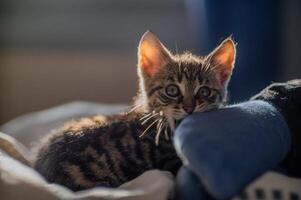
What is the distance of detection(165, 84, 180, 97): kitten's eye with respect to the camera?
1.36 meters

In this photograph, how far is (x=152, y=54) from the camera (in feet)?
4.80

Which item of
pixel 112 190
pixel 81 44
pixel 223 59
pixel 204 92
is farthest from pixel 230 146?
pixel 81 44

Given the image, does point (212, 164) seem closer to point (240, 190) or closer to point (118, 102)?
point (240, 190)

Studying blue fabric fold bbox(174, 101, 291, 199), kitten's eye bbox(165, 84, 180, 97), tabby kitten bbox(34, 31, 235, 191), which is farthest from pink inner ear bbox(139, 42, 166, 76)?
blue fabric fold bbox(174, 101, 291, 199)

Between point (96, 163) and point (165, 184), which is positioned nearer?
point (165, 184)

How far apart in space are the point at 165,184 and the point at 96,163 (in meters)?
0.25

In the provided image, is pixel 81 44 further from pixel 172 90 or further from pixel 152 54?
pixel 172 90

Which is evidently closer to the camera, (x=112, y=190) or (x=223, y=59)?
(x=112, y=190)

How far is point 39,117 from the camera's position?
6.65 feet

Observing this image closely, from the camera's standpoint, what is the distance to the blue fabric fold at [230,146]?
3.05ft

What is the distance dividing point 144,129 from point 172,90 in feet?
0.43

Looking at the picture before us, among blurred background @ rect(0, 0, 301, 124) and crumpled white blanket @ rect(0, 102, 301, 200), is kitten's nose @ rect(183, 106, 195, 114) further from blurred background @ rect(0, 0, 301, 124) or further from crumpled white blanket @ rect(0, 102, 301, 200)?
blurred background @ rect(0, 0, 301, 124)

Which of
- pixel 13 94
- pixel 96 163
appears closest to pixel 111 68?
pixel 13 94

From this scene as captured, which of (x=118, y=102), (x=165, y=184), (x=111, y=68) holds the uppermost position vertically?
(x=165, y=184)
